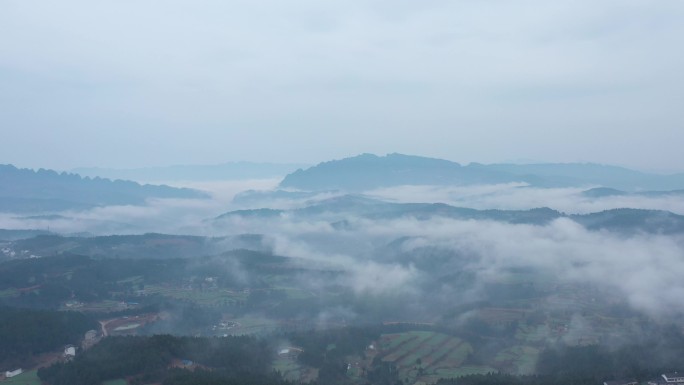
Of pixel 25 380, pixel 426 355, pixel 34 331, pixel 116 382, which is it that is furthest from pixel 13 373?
pixel 426 355

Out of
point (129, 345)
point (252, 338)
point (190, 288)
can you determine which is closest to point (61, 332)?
point (129, 345)

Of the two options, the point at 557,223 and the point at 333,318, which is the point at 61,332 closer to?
the point at 333,318

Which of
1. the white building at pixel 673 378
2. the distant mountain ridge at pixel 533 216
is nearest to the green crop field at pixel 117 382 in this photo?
the white building at pixel 673 378

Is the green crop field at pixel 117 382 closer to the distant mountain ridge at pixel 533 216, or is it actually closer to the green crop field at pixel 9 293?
the green crop field at pixel 9 293

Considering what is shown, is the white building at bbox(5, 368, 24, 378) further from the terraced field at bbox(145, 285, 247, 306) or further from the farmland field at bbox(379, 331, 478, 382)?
the terraced field at bbox(145, 285, 247, 306)

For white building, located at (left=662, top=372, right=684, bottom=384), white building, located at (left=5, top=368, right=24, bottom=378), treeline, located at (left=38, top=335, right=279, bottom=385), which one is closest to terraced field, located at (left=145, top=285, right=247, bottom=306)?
treeline, located at (left=38, top=335, right=279, bottom=385)

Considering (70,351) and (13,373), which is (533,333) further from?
(13,373)
